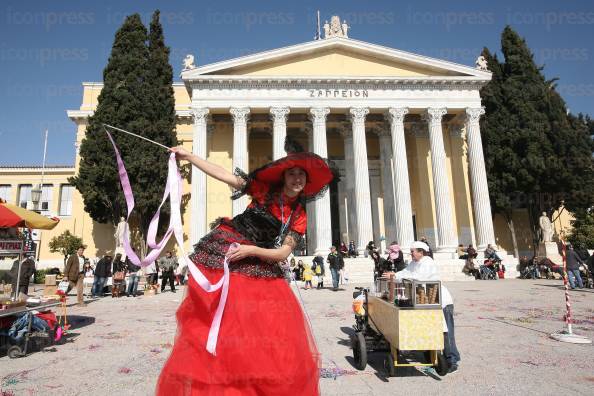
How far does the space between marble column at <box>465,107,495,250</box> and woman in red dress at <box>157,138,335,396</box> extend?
2412 cm

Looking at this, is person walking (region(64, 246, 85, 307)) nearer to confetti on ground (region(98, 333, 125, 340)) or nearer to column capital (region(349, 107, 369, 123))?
confetti on ground (region(98, 333, 125, 340))

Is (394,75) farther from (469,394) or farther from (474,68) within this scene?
(469,394)

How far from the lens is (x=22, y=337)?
601cm

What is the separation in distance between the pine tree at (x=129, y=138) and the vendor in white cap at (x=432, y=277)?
20.6 metres

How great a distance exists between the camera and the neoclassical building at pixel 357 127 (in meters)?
23.4

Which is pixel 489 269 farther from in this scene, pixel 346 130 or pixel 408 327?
pixel 408 327

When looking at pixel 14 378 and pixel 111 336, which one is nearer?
pixel 14 378

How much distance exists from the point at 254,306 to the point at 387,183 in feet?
82.7

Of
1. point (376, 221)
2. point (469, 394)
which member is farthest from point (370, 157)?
point (469, 394)

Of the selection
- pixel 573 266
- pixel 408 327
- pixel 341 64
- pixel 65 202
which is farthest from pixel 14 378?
pixel 65 202

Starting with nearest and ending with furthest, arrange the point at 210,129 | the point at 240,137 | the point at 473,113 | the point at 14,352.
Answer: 1. the point at 14,352
2. the point at 240,137
3. the point at 473,113
4. the point at 210,129

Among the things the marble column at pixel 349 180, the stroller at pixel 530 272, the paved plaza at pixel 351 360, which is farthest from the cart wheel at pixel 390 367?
the marble column at pixel 349 180

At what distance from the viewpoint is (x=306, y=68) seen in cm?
2519

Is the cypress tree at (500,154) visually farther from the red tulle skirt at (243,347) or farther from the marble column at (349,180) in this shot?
the red tulle skirt at (243,347)
